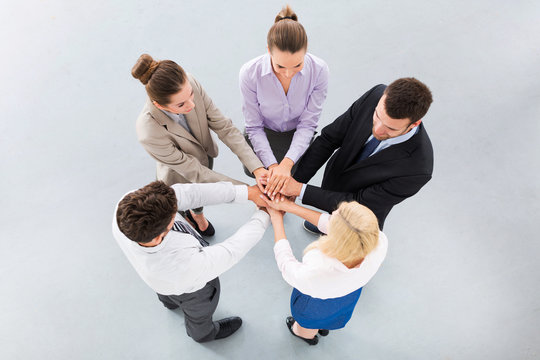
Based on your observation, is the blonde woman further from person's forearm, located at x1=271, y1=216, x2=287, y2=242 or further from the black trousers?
the black trousers

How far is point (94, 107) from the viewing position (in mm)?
3186

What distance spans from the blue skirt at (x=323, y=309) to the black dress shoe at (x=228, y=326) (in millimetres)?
608

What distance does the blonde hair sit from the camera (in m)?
1.21

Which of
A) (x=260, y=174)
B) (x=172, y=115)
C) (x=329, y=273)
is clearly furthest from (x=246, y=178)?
(x=329, y=273)

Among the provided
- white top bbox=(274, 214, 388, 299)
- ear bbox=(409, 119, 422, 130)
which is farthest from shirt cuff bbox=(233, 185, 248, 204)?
ear bbox=(409, 119, 422, 130)

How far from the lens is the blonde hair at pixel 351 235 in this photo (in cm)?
121

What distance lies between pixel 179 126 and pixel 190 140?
0.13m

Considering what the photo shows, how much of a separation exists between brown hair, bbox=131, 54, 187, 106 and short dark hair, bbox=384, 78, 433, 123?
0.95 meters

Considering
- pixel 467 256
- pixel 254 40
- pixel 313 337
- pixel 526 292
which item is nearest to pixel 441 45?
pixel 254 40

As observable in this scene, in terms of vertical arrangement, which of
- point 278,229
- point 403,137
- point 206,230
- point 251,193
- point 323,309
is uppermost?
point 403,137

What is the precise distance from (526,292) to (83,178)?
12.1 ft

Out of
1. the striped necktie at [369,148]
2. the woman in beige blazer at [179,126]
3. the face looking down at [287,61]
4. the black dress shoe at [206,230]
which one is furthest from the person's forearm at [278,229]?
the black dress shoe at [206,230]

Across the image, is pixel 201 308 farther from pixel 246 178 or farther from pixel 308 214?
pixel 246 178

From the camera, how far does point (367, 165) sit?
65.6 inches
